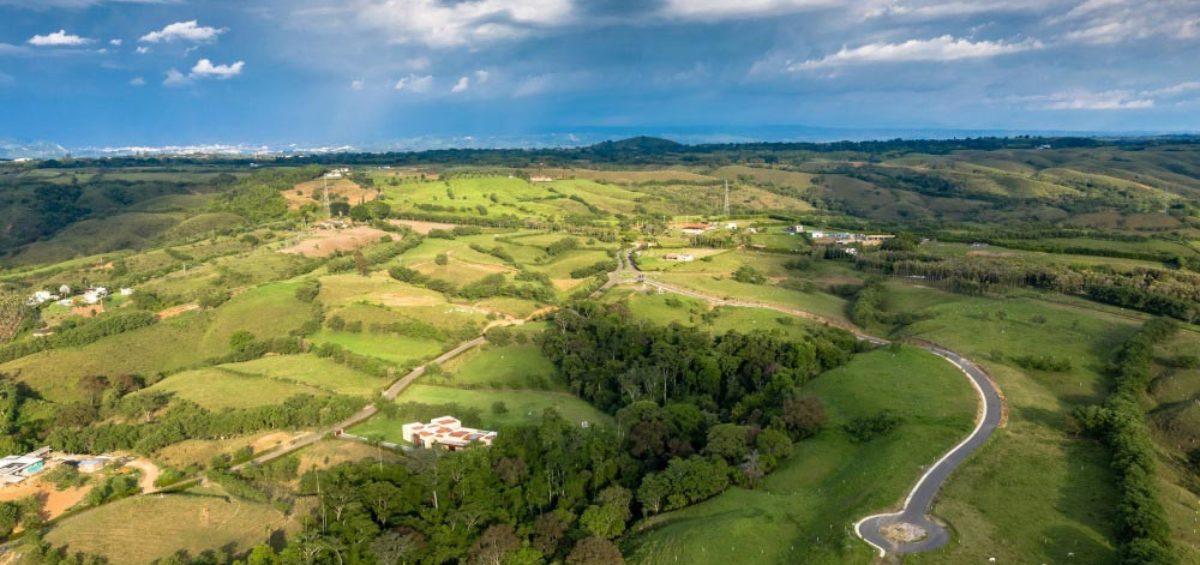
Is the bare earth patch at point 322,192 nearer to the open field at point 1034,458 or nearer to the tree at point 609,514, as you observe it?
the open field at point 1034,458

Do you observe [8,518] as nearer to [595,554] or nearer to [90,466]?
[90,466]

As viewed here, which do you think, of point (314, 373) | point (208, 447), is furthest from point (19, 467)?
point (314, 373)

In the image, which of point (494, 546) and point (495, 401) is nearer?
point (494, 546)

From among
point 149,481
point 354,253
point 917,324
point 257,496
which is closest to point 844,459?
point 917,324

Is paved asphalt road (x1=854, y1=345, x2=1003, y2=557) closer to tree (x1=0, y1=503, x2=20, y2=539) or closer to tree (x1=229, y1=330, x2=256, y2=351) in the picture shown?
tree (x1=0, y1=503, x2=20, y2=539)

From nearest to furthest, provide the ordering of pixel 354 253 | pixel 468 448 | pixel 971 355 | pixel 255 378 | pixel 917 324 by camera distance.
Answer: pixel 468 448 → pixel 971 355 → pixel 255 378 → pixel 917 324 → pixel 354 253

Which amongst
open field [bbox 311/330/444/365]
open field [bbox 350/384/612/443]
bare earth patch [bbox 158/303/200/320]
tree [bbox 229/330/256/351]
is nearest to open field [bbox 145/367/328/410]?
open field [bbox 350/384/612/443]

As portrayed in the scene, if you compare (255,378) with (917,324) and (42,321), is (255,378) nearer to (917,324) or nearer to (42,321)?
(42,321)
